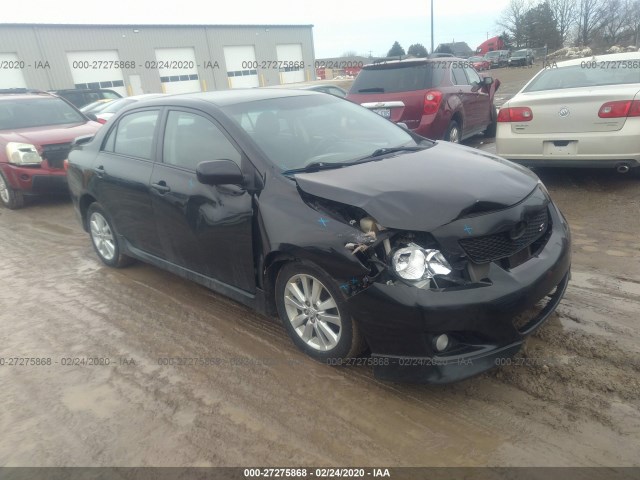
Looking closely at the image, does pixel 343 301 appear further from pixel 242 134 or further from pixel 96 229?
pixel 96 229

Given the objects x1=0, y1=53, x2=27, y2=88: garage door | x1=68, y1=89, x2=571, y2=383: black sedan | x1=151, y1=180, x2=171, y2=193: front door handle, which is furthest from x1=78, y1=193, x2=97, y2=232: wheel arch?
x1=0, y1=53, x2=27, y2=88: garage door

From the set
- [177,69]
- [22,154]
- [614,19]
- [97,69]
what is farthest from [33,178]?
[614,19]

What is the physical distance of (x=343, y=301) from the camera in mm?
2779

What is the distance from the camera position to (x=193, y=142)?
3775mm

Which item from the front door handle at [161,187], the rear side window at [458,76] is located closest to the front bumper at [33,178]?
the front door handle at [161,187]

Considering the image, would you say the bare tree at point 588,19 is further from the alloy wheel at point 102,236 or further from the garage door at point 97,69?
the alloy wheel at point 102,236

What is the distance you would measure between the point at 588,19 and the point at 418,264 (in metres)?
63.3

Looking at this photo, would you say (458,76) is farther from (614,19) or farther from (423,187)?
(614,19)

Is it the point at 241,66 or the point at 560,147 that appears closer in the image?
→ the point at 560,147

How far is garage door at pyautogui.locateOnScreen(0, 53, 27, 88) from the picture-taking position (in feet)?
90.1

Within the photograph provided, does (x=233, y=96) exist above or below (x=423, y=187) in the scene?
above

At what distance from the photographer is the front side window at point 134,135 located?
4.17m

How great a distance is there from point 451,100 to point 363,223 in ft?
18.9

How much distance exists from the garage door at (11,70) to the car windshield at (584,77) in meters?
29.9
